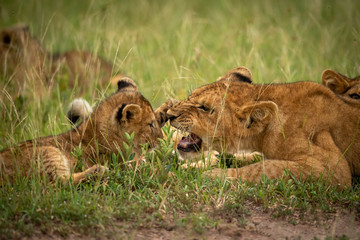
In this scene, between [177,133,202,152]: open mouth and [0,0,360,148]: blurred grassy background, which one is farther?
[0,0,360,148]: blurred grassy background

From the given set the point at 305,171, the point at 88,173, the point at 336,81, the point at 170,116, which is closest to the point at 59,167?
the point at 88,173

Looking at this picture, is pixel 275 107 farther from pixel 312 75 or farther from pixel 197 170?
pixel 312 75

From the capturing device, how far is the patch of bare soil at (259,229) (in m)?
3.90

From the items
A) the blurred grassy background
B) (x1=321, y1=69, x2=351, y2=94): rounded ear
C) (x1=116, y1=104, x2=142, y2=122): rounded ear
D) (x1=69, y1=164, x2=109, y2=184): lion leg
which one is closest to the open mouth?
(x1=116, y1=104, x2=142, y2=122): rounded ear

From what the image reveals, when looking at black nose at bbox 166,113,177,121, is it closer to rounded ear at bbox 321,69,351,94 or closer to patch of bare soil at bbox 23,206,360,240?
patch of bare soil at bbox 23,206,360,240

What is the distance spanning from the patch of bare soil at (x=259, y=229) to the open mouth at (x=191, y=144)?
3.78 ft

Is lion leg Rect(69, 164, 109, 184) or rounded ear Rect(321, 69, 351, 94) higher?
rounded ear Rect(321, 69, 351, 94)

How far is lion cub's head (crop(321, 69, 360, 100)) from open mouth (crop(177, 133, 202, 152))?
2.06 metres

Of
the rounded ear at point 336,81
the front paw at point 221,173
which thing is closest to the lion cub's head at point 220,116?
the front paw at point 221,173

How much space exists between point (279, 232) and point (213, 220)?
504mm

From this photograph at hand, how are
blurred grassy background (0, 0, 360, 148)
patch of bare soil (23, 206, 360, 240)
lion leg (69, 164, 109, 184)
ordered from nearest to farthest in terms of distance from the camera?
1. patch of bare soil (23, 206, 360, 240)
2. lion leg (69, 164, 109, 184)
3. blurred grassy background (0, 0, 360, 148)

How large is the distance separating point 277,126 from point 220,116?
21.3 inches

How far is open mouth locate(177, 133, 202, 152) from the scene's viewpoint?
537 cm

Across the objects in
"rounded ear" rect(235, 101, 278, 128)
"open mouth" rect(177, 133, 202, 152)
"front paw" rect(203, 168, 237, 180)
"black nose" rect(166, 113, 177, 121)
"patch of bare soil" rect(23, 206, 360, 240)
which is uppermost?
"rounded ear" rect(235, 101, 278, 128)
